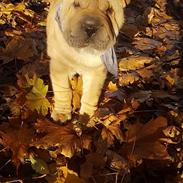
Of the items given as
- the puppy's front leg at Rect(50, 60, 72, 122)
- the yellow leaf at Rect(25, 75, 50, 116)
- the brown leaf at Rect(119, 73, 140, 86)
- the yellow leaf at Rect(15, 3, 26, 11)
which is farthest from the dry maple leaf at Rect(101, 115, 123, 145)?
the yellow leaf at Rect(15, 3, 26, 11)

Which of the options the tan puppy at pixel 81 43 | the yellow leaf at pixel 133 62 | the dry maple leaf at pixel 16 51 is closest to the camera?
the tan puppy at pixel 81 43

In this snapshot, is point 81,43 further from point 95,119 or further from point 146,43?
point 146,43

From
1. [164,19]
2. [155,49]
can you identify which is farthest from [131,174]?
[164,19]

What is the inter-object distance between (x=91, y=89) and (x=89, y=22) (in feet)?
2.31

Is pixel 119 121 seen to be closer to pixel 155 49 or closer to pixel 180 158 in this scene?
pixel 180 158

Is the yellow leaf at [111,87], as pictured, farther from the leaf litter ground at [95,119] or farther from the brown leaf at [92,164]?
the brown leaf at [92,164]

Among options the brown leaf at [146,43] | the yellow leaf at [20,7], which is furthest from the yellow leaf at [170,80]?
the yellow leaf at [20,7]

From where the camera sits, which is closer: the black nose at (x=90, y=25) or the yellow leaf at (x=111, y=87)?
the black nose at (x=90, y=25)

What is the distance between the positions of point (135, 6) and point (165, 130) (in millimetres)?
2351

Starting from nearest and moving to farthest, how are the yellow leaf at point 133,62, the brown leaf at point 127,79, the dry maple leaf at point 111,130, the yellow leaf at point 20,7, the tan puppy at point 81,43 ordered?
the tan puppy at point 81,43, the dry maple leaf at point 111,130, the brown leaf at point 127,79, the yellow leaf at point 133,62, the yellow leaf at point 20,7

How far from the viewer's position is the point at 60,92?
10.3 ft

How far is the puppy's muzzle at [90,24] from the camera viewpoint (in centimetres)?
254

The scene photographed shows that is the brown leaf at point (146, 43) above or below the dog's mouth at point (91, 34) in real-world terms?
below

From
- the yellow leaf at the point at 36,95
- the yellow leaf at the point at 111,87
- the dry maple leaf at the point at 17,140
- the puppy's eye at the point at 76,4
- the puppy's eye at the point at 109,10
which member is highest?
the puppy's eye at the point at 76,4
